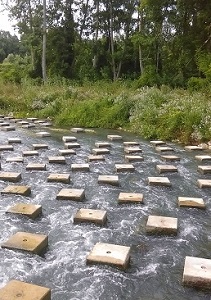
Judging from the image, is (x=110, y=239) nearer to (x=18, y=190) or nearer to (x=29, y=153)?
(x=18, y=190)

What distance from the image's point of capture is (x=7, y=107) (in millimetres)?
14453

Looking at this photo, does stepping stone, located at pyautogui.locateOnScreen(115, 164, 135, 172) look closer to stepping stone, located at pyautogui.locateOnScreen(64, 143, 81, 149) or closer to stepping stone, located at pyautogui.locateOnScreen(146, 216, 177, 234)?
stepping stone, located at pyautogui.locateOnScreen(64, 143, 81, 149)

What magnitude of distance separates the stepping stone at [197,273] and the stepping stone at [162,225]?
2.20 ft

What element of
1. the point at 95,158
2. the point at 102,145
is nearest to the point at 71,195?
the point at 95,158

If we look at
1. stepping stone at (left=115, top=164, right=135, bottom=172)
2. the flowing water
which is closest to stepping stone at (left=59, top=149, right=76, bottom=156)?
the flowing water

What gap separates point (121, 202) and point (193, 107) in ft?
18.9

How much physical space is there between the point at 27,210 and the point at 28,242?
81cm

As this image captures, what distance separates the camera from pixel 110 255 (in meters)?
2.88

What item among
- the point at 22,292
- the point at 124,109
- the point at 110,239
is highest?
the point at 124,109

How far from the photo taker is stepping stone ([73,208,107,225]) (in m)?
3.65

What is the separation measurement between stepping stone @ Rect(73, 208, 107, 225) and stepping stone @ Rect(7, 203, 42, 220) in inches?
19.3

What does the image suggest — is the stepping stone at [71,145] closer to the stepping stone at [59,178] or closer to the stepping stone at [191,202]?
the stepping stone at [59,178]

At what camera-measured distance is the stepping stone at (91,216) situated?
3654 millimetres

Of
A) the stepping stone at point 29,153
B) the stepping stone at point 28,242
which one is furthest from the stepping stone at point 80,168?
the stepping stone at point 28,242
